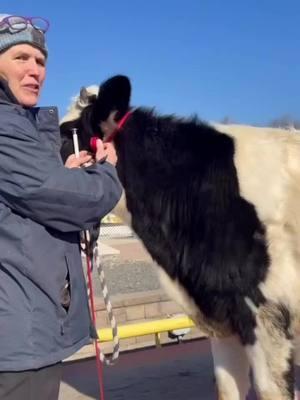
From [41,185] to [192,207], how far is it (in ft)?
5.13

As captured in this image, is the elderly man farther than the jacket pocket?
No

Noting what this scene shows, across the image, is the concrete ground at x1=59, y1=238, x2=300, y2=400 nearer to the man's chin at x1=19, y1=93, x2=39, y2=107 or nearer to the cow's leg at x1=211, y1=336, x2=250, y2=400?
the cow's leg at x1=211, y1=336, x2=250, y2=400

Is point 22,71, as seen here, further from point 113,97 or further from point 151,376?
point 151,376

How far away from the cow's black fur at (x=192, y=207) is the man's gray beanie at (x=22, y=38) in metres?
1.00

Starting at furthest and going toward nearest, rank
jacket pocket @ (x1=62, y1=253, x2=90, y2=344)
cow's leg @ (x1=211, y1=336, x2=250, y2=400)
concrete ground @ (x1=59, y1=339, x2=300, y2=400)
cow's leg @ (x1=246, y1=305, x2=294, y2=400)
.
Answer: concrete ground @ (x1=59, y1=339, x2=300, y2=400), cow's leg @ (x1=211, y1=336, x2=250, y2=400), cow's leg @ (x1=246, y1=305, x2=294, y2=400), jacket pocket @ (x1=62, y1=253, x2=90, y2=344)

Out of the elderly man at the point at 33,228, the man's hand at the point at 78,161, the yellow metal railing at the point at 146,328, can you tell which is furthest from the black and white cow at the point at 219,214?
the yellow metal railing at the point at 146,328

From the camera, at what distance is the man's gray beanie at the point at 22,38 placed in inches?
92.3

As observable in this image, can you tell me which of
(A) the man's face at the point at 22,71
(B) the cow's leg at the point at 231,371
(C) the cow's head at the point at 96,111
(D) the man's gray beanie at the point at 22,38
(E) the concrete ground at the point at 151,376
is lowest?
(E) the concrete ground at the point at 151,376

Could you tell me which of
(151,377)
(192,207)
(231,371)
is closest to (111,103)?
(192,207)

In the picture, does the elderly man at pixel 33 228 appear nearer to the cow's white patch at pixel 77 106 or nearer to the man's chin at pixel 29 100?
the man's chin at pixel 29 100

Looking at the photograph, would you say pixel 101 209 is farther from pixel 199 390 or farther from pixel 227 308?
pixel 199 390

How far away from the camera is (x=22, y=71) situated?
2.36 m

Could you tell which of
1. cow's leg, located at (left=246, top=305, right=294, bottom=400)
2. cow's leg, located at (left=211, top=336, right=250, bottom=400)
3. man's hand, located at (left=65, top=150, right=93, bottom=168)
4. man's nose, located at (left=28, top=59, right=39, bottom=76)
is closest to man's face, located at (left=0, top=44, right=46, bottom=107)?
man's nose, located at (left=28, top=59, right=39, bottom=76)

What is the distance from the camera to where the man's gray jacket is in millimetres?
2180
